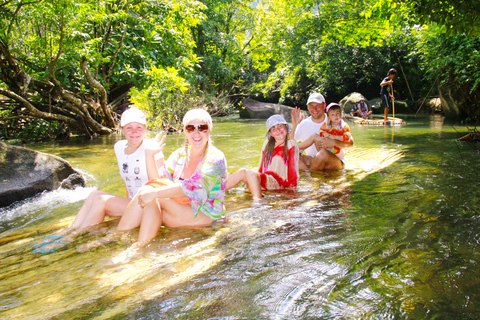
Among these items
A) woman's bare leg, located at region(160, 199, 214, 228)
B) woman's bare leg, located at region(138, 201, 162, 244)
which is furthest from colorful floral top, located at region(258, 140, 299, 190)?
woman's bare leg, located at region(138, 201, 162, 244)

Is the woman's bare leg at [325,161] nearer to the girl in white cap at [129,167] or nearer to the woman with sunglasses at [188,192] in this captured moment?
the woman with sunglasses at [188,192]

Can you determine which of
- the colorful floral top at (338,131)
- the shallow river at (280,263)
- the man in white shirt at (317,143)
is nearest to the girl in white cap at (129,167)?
the shallow river at (280,263)

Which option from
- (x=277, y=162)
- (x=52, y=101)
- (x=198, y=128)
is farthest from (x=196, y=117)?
(x=52, y=101)

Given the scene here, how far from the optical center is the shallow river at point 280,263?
2361 millimetres

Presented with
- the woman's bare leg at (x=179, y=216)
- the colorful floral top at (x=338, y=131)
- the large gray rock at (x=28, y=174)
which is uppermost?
the colorful floral top at (x=338, y=131)

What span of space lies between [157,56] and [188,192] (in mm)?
11001

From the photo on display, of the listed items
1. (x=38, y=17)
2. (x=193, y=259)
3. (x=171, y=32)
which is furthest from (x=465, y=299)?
(x=171, y=32)

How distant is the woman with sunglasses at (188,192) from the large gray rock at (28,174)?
2743mm

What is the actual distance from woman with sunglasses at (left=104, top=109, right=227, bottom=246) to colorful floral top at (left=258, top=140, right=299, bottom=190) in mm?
1566

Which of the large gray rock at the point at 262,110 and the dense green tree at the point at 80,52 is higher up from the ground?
the dense green tree at the point at 80,52

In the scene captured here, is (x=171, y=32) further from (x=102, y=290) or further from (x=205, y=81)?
(x=205, y=81)

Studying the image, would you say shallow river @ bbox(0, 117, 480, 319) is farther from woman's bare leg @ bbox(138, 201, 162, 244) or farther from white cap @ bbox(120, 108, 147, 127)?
white cap @ bbox(120, 108, 147, 127)

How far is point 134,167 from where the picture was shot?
166 inches

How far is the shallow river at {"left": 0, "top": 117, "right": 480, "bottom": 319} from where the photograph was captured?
2.36 meters
